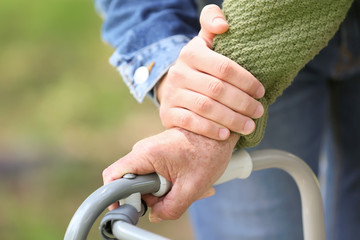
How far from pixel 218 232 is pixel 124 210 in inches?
17.7

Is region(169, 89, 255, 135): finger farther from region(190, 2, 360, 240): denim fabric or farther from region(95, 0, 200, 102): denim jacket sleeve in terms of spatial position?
region(190, 2, 360, 240): denim fabric

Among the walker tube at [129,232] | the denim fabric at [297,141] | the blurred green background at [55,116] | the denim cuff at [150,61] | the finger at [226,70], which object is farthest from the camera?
the blurred green background at [55,116]

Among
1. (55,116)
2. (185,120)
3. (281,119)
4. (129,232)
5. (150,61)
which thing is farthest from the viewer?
(55,116)

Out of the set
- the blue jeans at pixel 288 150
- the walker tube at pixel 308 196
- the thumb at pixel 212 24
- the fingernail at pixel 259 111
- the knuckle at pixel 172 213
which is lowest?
the blue jeans at pixel 288 150

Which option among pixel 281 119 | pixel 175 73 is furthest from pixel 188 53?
pixel 281 119

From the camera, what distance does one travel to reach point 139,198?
1.67 ft

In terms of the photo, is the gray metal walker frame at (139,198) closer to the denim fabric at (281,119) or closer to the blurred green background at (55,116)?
the denim fabric at (281,119)

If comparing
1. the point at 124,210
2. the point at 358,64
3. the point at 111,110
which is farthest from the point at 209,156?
the point at 111,110

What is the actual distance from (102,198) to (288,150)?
0.46 metres

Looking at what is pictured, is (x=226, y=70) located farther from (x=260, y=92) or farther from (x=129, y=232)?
(x=129, y=232)

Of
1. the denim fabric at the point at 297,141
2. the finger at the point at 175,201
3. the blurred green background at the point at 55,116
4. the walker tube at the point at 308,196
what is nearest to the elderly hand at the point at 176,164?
the finger at the point at 175,201

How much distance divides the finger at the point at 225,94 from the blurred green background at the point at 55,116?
1.32 metres

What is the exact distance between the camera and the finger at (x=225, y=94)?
1.75 ft

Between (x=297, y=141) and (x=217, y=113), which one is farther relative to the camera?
(x=297, y=141)
